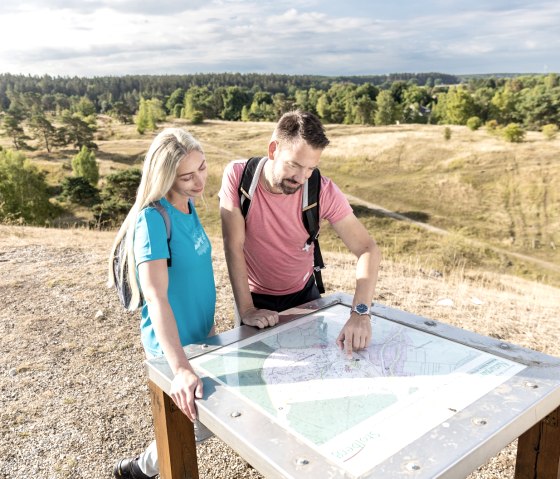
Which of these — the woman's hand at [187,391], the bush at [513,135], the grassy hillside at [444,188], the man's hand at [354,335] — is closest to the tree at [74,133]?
the grassy hillside at [444,188]

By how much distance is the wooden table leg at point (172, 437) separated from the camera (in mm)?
2326

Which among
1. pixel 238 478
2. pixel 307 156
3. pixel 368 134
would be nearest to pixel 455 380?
pixel 307 156

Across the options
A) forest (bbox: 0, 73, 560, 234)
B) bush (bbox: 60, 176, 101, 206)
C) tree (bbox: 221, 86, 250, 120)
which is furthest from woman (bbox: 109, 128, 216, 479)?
tree (bbox: 221, 86, 250, 120)

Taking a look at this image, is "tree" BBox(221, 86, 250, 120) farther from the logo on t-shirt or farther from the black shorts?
the logo on t-shirt

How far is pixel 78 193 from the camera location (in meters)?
37.3

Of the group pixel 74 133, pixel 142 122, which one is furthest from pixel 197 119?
pixel 74 133

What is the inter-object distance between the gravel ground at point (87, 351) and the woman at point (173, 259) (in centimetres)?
119

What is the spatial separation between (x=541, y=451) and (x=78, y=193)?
38.6 metres

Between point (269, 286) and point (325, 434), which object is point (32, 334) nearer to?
point (269, 286)

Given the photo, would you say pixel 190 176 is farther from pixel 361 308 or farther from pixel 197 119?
pixel 197 119

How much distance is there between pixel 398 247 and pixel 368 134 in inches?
1174

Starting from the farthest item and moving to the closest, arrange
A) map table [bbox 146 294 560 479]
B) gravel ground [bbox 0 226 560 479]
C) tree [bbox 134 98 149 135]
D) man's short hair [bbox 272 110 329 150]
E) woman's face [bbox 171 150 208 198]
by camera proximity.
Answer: tree [bbox 134 98 149 135] < gravel ground [bbox 0 226 560 479] < man's short hair [bbox 272 110 329 150] < woman's face [bbox 171 150 208 198] < map table [bbox 146 294 560 479]

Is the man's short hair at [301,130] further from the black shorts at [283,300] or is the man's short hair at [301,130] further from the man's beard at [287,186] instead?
the black shorts at [283,300]

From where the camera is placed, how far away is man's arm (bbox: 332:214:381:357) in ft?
8.18
